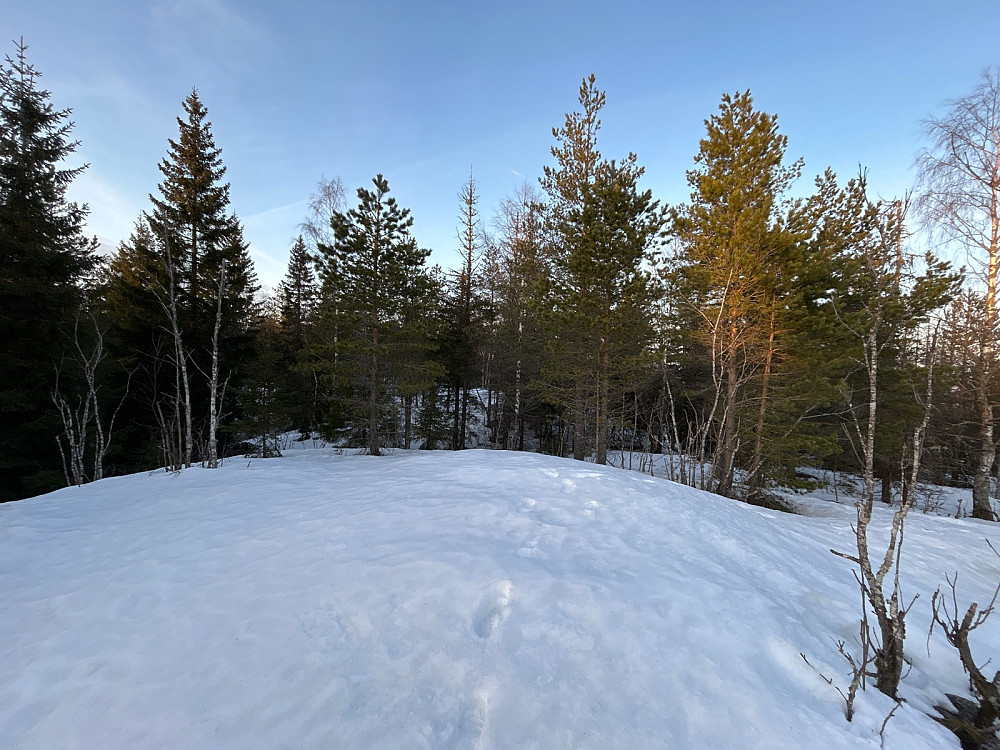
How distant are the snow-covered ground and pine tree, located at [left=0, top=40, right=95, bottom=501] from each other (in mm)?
7427

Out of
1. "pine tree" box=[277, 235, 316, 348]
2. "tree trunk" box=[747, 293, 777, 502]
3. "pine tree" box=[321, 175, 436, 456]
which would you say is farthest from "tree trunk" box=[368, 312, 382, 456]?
"pine tree" box=[277, 235, 316, 348]

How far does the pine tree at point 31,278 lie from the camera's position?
8.99 meters

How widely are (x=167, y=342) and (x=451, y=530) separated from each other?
1333 centimetres

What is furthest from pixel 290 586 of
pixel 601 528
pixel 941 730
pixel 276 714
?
pixel 941 730

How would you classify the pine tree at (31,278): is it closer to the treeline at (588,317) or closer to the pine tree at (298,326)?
the treeline at (588,317)

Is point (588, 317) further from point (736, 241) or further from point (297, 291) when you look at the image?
point (297, 291)

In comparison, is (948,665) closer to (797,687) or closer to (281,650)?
(797,687)

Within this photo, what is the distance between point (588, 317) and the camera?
934cm

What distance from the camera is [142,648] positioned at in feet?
7.80

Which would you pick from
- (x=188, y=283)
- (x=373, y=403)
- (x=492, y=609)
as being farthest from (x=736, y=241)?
(x=188, y=283)

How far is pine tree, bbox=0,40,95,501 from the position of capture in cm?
899

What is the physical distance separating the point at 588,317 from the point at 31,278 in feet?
45.1

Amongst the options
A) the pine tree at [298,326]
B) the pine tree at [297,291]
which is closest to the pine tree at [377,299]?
the pine tree at [298,326]

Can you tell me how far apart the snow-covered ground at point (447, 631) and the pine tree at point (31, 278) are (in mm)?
7427
